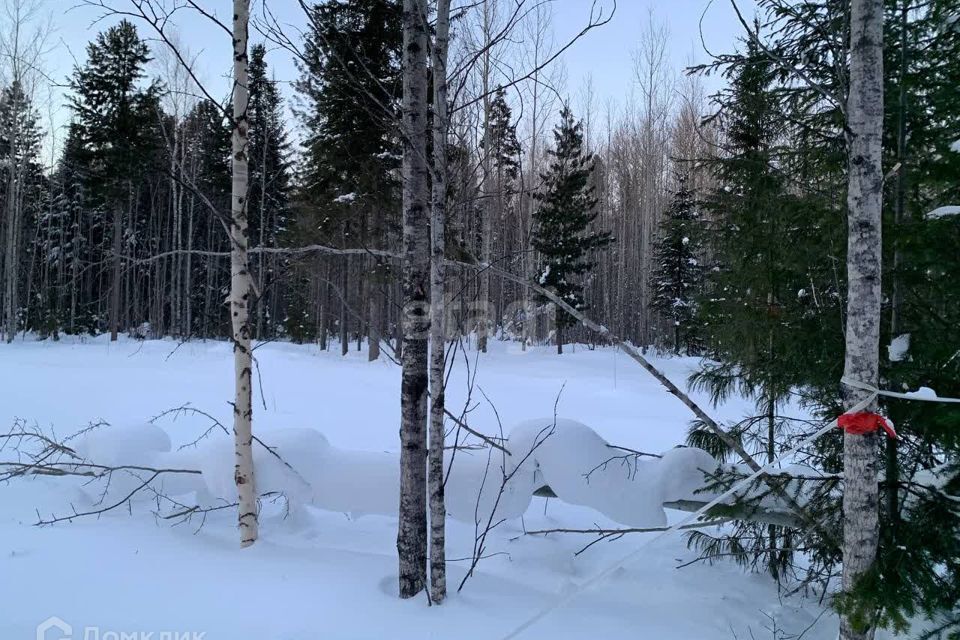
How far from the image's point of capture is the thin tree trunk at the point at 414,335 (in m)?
3.29

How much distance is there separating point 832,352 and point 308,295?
3176cm

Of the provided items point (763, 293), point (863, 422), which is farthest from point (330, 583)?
point (763, 293)

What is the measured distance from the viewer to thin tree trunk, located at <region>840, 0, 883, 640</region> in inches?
85.7

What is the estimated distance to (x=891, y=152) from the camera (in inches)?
135

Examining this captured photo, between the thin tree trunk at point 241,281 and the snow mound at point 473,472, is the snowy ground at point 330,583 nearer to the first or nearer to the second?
the snow mound at point 473,472

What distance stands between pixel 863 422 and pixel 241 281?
3.98 metres

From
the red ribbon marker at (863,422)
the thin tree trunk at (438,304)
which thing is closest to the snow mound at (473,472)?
the thin tree trunk at (438,304)

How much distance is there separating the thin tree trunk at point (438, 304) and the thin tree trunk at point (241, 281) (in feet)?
5.17

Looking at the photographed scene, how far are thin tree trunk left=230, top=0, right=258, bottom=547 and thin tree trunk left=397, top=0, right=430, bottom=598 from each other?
1.39 metres

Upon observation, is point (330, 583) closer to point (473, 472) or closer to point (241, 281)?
point (473, 472)

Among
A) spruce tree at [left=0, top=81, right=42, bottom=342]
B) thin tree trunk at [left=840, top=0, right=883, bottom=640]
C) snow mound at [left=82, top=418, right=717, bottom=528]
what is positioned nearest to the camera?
thin tree trunk at [left=840, top=0, right=883, bottom=640]

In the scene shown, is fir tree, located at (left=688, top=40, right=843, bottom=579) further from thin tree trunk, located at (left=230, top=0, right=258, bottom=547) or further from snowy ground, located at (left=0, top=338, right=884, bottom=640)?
thin tree trunk, located at (left=230, top=0, right=258, bottom=547)

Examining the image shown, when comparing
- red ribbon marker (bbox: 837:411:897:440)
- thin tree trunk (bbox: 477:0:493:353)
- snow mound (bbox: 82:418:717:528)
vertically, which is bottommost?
snow mound (bbox: 82:418:717:528)

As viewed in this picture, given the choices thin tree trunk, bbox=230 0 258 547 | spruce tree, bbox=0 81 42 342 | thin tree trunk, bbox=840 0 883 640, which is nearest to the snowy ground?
thin tree trunk, bbox=230 0 258 547
